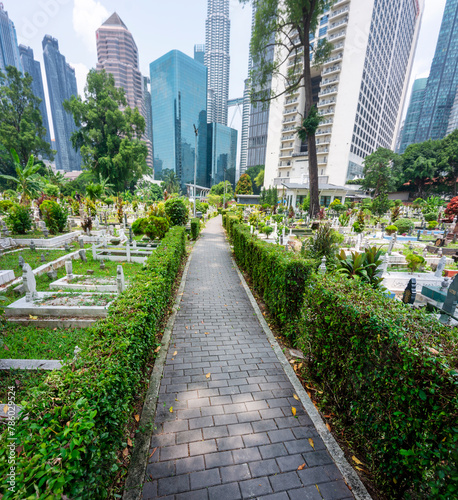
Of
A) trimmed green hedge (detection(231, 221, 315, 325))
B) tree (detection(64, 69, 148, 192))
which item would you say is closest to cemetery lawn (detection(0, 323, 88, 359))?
trimmed green hedge (detection(231, 221, 315, 325))

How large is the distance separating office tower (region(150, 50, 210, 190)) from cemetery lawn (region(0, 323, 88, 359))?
323 feet

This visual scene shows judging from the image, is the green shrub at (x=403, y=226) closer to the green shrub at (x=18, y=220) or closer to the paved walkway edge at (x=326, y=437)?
the paved walkway edge at (x=326, y=437)

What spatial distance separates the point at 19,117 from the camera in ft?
127

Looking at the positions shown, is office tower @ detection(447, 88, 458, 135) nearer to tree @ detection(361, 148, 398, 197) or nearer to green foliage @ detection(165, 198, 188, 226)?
tree @ detection(361, 148, 398, 197)

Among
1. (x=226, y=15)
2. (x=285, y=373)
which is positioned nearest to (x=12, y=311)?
(x=285, y=373)

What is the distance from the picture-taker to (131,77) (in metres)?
115

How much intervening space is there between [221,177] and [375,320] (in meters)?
127

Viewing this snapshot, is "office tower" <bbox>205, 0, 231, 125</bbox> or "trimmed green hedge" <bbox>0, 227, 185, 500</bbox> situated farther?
"office tower" <bbox>205, 0, 231, 125</bbox>

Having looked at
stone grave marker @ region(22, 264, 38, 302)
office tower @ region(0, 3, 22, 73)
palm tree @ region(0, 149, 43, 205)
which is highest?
office tower @ region(0, 3, 22, 73)

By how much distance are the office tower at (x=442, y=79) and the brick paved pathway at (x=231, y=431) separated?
148507mm

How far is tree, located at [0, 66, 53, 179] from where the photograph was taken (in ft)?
120

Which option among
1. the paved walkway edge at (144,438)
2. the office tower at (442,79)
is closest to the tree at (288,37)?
the paved walkway edge at (144,438)

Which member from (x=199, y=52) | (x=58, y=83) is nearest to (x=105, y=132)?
(x=58, y=83)

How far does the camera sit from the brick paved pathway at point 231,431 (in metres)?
2.34
